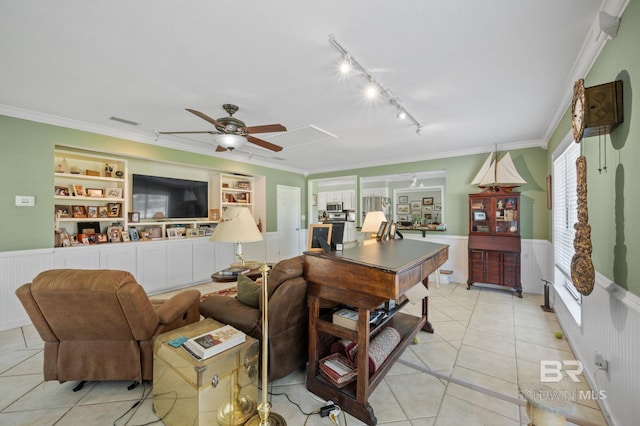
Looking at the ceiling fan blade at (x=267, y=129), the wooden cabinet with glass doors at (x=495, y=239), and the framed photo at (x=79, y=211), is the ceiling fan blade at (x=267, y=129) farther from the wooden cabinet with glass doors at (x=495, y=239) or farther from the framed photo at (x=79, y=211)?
the wooden cabinet with glass doors at (x=495, y=239)

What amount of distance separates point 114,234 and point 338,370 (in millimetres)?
3966

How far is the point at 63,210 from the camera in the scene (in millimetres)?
3562

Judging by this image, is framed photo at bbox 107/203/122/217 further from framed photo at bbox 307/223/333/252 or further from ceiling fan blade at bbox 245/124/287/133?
framed photo at bbox 307/223/333/252

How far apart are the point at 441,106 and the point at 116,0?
2985mm

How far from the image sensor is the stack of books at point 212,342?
54.7 inches

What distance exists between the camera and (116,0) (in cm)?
148

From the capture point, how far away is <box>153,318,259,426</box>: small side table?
1326 mm

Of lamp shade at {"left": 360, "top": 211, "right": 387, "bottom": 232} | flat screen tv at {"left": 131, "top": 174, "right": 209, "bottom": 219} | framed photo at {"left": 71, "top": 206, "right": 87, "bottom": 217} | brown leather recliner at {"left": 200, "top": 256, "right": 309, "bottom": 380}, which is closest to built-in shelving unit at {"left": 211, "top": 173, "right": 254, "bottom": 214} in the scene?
flat screen tv at {"left": 131, "top": 174, "right": 209, "bottom": 219}

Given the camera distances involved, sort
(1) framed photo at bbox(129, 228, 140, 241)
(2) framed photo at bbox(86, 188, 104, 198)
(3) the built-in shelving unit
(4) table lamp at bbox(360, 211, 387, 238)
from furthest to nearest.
A: (3) the built-in shelving unit → (1) framed photo at bbox(129, 228, 140, 241) → (2) framed photo at bbox(86, 188, 104, 198) → (4) table lamp at bbox(360, 211, 387, 238)

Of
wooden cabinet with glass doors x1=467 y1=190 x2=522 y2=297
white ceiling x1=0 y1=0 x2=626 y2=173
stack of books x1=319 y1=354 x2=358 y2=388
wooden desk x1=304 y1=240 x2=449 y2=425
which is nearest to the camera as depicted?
wooden desk x1=304 y1=240 x2=449 y2=425

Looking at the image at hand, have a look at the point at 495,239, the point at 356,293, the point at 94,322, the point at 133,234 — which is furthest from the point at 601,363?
the point at 133,234

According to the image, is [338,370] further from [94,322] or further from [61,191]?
[61,191]

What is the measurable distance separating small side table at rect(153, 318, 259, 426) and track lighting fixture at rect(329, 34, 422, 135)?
84.1 inches

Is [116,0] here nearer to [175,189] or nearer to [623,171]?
[623,171]
